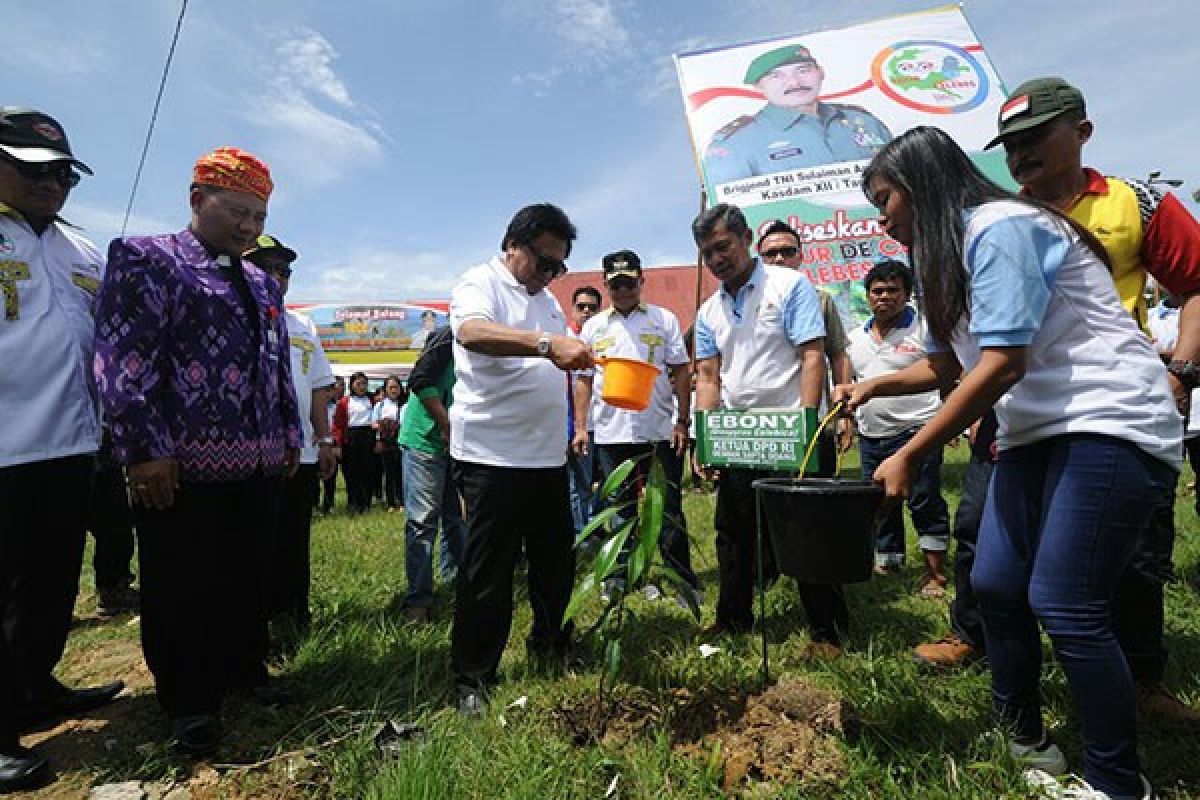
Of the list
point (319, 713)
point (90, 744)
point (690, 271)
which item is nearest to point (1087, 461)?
point (319, 713)

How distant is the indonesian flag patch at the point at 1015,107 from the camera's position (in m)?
1.86

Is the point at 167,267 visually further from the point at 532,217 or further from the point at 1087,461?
the point at 1087,461

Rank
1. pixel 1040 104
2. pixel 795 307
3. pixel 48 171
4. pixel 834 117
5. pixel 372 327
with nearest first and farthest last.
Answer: pixel 1040 104
pixel 48 171
pixel 795 307
pixel 834 117
pixel 372 327

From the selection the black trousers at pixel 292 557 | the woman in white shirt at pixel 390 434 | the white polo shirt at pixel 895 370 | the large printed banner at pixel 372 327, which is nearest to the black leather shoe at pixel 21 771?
the black trousers at pixel 292 557

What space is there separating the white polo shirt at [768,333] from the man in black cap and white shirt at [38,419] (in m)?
2.59

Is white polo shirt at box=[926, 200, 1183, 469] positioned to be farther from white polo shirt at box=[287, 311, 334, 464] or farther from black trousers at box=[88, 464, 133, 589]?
black trousers at box=[88, 464, 133, 589]

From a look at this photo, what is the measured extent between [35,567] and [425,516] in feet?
5.66

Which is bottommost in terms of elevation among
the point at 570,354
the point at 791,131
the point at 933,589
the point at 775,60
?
the point at 933,589

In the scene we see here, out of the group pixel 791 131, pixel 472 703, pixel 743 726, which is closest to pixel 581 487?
pixel 472 703

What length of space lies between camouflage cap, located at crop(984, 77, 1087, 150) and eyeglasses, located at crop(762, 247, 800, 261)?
2.30 meters

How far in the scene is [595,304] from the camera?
5781mm

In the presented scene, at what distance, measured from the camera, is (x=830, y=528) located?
1.70 m

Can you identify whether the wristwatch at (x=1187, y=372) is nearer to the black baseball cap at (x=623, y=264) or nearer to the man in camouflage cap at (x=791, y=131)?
the black baseball cap at (x=623, y=264)

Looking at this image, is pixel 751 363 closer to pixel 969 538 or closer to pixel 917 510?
pixel 969 538
